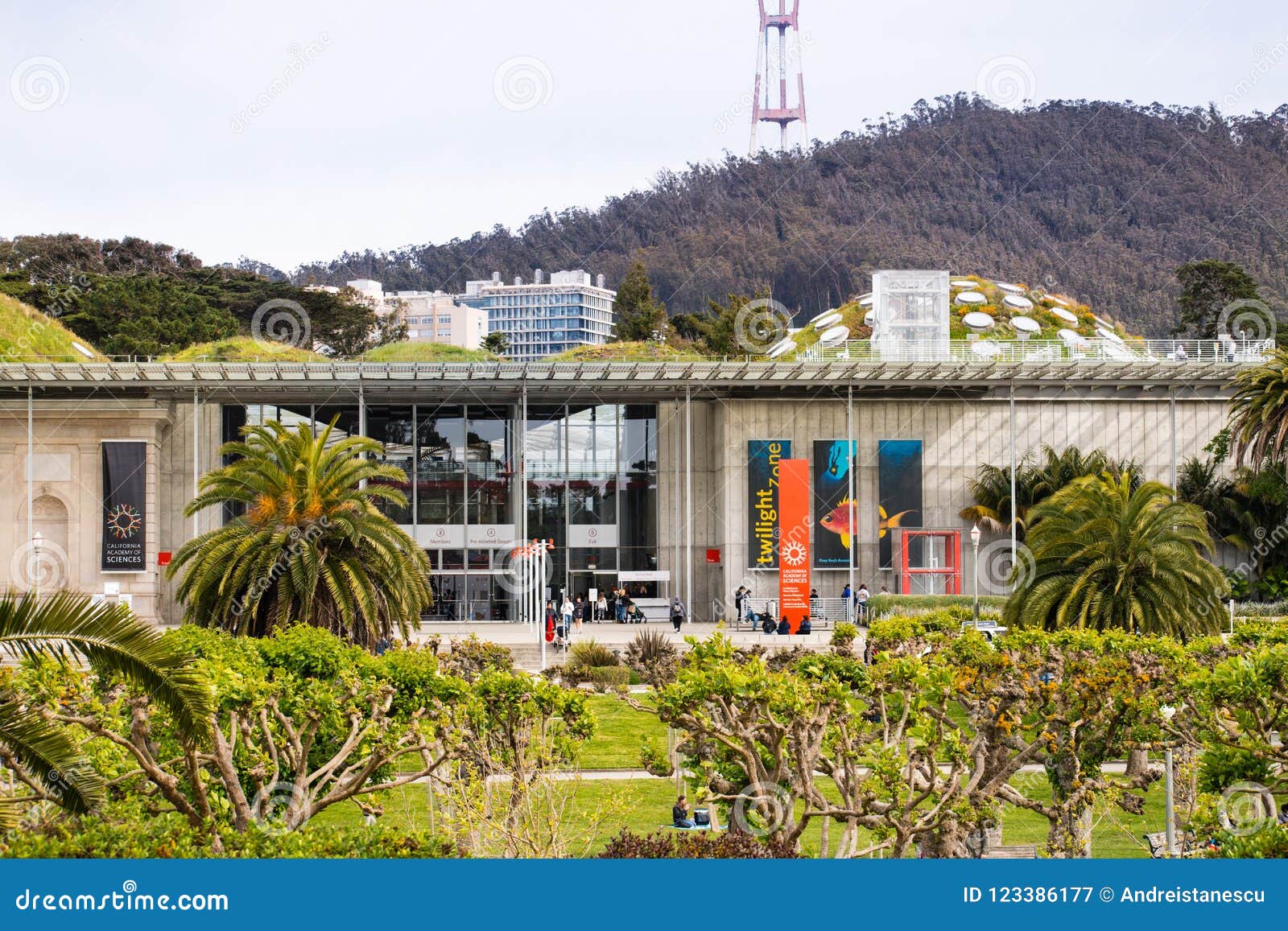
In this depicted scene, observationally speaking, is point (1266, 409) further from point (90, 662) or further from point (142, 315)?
point (142, 315)

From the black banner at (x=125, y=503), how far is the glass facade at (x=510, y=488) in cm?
372

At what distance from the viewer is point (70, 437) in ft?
142

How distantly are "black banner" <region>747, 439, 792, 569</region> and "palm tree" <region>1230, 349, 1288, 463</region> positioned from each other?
44.9ft

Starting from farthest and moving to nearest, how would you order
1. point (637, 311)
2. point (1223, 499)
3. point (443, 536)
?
point (637, 311) < point (443, 536) < point (1223, 499)

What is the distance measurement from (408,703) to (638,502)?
1163 inches

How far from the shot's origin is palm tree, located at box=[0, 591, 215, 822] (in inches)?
383

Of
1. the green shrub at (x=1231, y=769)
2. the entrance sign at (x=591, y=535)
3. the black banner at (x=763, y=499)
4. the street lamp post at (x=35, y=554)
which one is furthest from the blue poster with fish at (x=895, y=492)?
the green shrub at (x=1231, y=769)

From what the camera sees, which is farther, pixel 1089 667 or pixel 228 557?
pixel 228 557

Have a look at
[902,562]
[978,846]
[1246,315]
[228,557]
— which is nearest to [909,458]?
[902,562]

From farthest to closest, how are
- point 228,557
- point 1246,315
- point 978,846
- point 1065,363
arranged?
point 1246,315, point 1065,363, point 228,557, point 978,846

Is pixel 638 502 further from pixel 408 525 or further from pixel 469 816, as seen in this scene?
pixel 469 816

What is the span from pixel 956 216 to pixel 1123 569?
398 ft

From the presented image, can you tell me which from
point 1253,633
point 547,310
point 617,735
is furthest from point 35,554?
point 547,310

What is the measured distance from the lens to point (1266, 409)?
3853 cm
